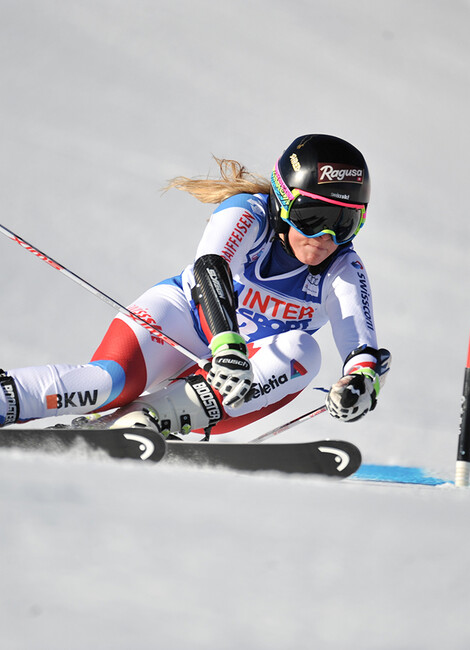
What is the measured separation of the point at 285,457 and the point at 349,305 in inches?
27.4

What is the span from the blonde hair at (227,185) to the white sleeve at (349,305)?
433mm

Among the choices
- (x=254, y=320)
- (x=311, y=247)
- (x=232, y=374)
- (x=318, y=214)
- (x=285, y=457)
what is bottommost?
(x=285, y=457)

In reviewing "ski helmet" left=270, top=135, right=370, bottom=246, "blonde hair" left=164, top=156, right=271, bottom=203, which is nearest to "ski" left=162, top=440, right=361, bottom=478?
"ski helmet" left=270, top=135, right=370, bottom=246

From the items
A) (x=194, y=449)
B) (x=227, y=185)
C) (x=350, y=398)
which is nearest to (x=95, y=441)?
(x=194, y=449)

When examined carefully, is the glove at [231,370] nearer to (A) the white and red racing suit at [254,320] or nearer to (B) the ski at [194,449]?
(B) the ski at [194,449]

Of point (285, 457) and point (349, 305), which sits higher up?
point (349, 305)

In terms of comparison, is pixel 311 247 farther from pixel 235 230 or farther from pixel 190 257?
pixel 190 257

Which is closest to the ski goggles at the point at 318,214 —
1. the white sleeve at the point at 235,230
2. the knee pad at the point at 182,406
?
the white sleeve at the point at 235,230

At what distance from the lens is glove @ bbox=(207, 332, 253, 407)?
2.55 m

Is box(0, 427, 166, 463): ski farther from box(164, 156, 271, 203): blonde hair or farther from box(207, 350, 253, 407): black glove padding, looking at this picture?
box(164, 156, 271, 203): blonde hair

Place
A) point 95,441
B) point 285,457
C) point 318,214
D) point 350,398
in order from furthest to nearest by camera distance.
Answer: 1. point 318,214
2. point 350,398
3. point 285,457
4. point 95,441

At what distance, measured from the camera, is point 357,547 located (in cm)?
183

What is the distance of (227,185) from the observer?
322 centimetres

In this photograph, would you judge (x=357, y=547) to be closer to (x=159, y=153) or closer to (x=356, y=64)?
(x=159, y=153)
